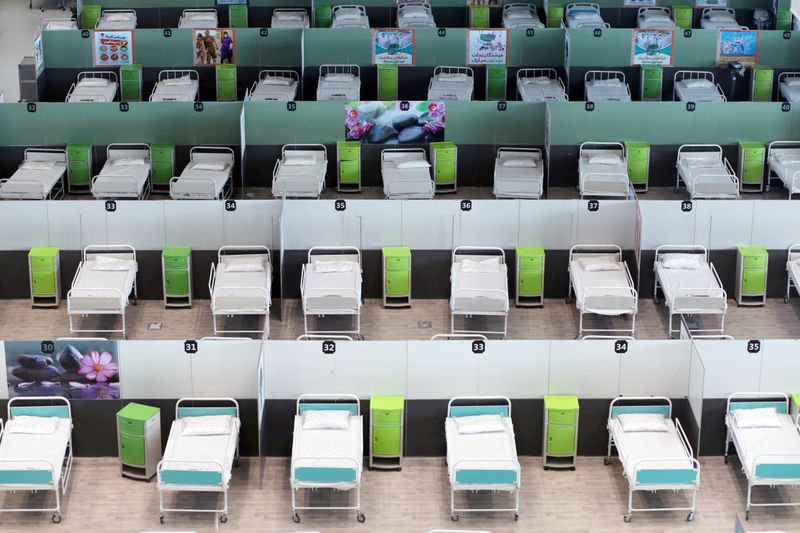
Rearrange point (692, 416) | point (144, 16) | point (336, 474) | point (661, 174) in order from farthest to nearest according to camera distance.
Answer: point (144, 16) → point (661, 174) → point (692, 416) → point (336, 474)

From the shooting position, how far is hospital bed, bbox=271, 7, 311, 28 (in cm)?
2509

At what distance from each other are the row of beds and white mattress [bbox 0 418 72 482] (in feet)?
0.04

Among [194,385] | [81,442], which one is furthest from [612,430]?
[81,442]

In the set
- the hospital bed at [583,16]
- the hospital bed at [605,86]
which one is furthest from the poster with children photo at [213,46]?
the hospital bed at [583,16]

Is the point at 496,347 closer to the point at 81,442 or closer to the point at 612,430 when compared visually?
the point at 612,430

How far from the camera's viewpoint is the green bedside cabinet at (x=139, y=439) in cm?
1527

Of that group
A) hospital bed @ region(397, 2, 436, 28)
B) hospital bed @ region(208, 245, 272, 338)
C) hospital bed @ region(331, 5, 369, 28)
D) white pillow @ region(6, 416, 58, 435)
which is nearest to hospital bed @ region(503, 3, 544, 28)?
hospital bed @ region(397, 2, 436, 28)

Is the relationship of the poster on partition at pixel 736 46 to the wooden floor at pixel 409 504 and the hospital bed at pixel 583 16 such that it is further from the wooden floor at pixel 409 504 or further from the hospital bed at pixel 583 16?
the wooden floor at pixel 409 504

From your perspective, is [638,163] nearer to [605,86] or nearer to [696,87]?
[605,86]

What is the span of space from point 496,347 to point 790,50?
10.4 m

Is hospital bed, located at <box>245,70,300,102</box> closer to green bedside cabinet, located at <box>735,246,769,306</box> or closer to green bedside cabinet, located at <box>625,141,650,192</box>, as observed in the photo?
green bedside cabinet, located at <box>625,141,650,192</box>

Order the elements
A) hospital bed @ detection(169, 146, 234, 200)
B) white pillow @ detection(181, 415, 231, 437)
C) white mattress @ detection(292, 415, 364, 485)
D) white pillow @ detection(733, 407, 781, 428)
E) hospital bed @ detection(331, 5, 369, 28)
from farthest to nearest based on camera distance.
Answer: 1. hospital bed @ detection(331, 5, 369, 28)
2. hospital bed @ detection(169, 146, 234, 200)
3. white pillow @ detection(733, 407, 781, 428)
4. white pillow @ detection(181, 415, 231, 437)
5. white mattress @ detection(292, 415, 364, 485)

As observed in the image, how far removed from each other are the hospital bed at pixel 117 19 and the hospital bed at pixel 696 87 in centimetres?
854

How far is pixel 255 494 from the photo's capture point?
15.3 metres
